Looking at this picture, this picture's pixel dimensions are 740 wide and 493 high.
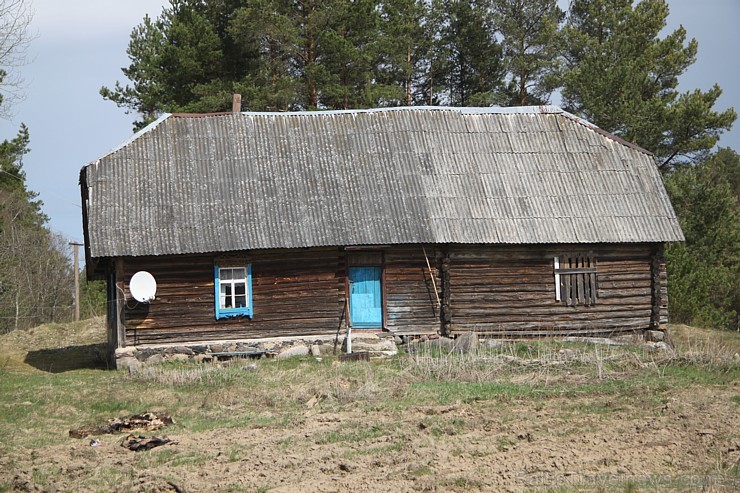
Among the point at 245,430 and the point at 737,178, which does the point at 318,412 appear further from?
the point at 737,178

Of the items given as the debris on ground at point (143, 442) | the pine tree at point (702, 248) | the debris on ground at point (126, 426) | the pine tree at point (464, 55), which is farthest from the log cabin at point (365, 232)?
the pine tree at point (464, 55)

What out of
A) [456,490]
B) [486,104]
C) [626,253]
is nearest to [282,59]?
[486,104]

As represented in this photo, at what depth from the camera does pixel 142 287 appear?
1839cm

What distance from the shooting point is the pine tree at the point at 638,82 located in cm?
2986

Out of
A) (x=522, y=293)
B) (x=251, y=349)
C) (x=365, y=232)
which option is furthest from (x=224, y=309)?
(x=522, y=293)

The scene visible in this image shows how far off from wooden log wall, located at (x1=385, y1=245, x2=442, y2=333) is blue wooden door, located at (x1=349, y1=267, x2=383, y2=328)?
22 centimetres

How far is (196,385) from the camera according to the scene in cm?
1543

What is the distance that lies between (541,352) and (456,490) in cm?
904

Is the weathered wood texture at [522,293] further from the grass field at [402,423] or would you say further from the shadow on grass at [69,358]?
the shadow on grass at [69,358]

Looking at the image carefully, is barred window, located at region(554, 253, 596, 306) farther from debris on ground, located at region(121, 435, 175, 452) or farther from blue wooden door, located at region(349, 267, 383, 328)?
debris on ground, located at region(121, 435, 175, 452)

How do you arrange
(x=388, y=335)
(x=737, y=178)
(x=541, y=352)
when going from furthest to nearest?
(x=737, y=178) < (x=388, y=335) < (x=541, y=352)

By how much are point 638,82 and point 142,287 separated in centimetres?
1901

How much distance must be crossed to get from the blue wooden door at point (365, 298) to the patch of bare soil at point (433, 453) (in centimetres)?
714

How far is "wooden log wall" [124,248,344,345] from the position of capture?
18969mm
